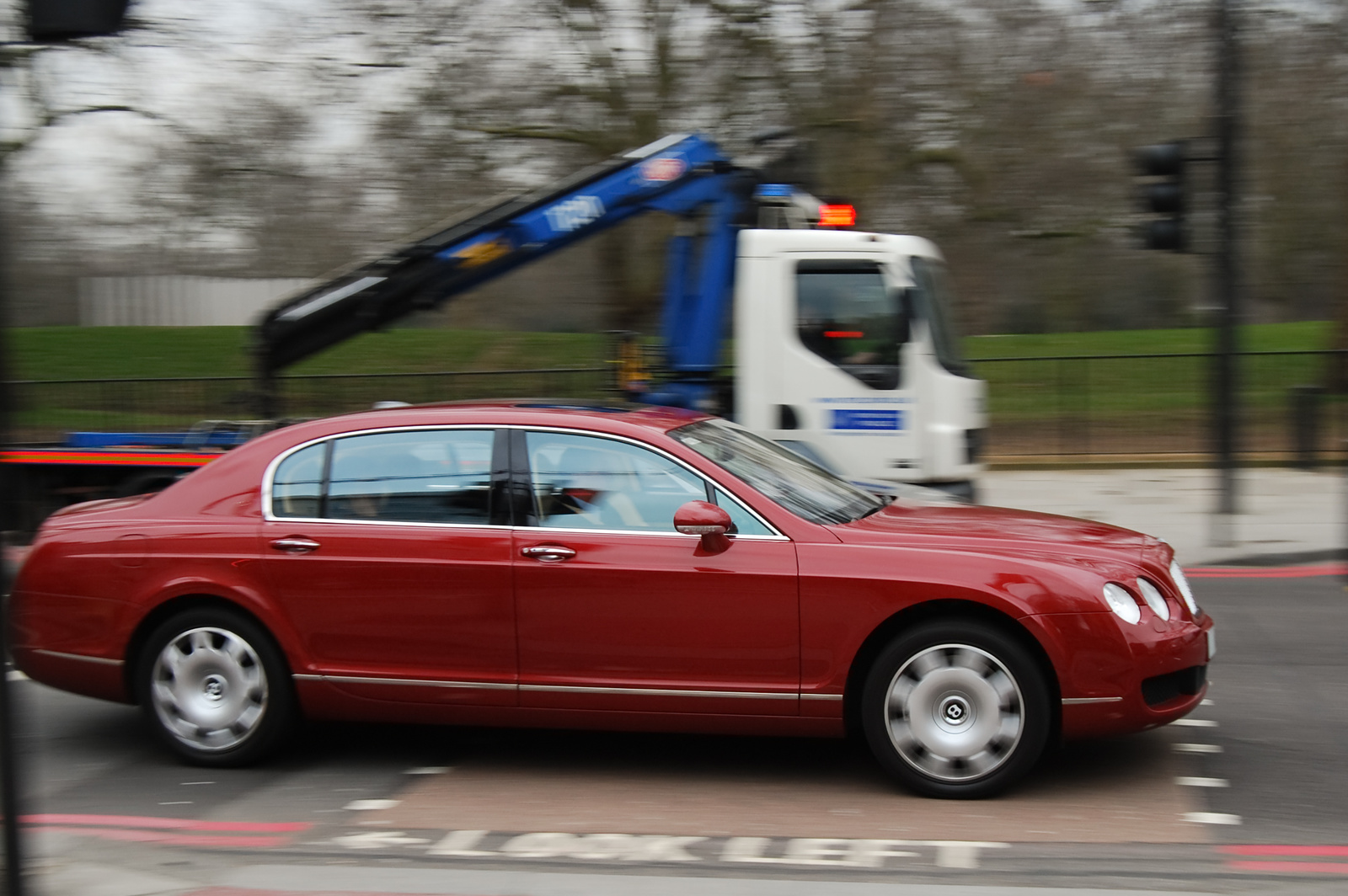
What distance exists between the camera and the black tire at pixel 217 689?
5.67 meters

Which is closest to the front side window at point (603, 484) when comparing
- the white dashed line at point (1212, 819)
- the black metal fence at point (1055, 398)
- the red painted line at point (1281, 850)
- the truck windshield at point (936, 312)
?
the white dashed line at point (1212, 819)

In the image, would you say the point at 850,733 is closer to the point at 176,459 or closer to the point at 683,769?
the point at 683,769

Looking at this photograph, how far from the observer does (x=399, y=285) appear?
1105 centimetres

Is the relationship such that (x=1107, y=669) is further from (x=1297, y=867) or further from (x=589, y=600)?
(x=589, y=600)

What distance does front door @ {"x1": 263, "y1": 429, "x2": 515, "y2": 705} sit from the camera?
17.9ft

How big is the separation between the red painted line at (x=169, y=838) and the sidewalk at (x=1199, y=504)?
7.80 meters

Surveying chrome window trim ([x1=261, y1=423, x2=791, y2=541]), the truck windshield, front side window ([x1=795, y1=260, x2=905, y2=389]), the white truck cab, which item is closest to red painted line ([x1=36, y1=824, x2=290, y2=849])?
chrome window trim ([x1=261, y1=423, x2=791, y2=541])

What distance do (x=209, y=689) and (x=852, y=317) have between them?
18.4 feet

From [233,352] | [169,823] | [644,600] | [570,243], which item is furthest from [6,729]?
[233,352]

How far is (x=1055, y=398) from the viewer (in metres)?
17.9

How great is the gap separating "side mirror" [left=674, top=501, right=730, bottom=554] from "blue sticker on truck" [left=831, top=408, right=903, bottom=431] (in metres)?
4.79

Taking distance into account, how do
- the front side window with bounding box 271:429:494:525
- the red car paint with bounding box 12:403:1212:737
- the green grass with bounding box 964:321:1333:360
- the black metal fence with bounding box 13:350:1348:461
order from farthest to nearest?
the green grass with bounding box 964:321:1333:360, the black metal fence with bounding box 13:350:1348:461, the front side window with bounding box 271:429:494:525, the red car paint with bounding box 12:403:1212:737

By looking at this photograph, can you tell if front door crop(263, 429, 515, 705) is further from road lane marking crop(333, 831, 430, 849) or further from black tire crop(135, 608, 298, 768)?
road lane marking crop(333, 831, 430, 849)

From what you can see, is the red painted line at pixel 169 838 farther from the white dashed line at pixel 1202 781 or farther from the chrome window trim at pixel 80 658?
the white dashed line at pixel 1202 781
